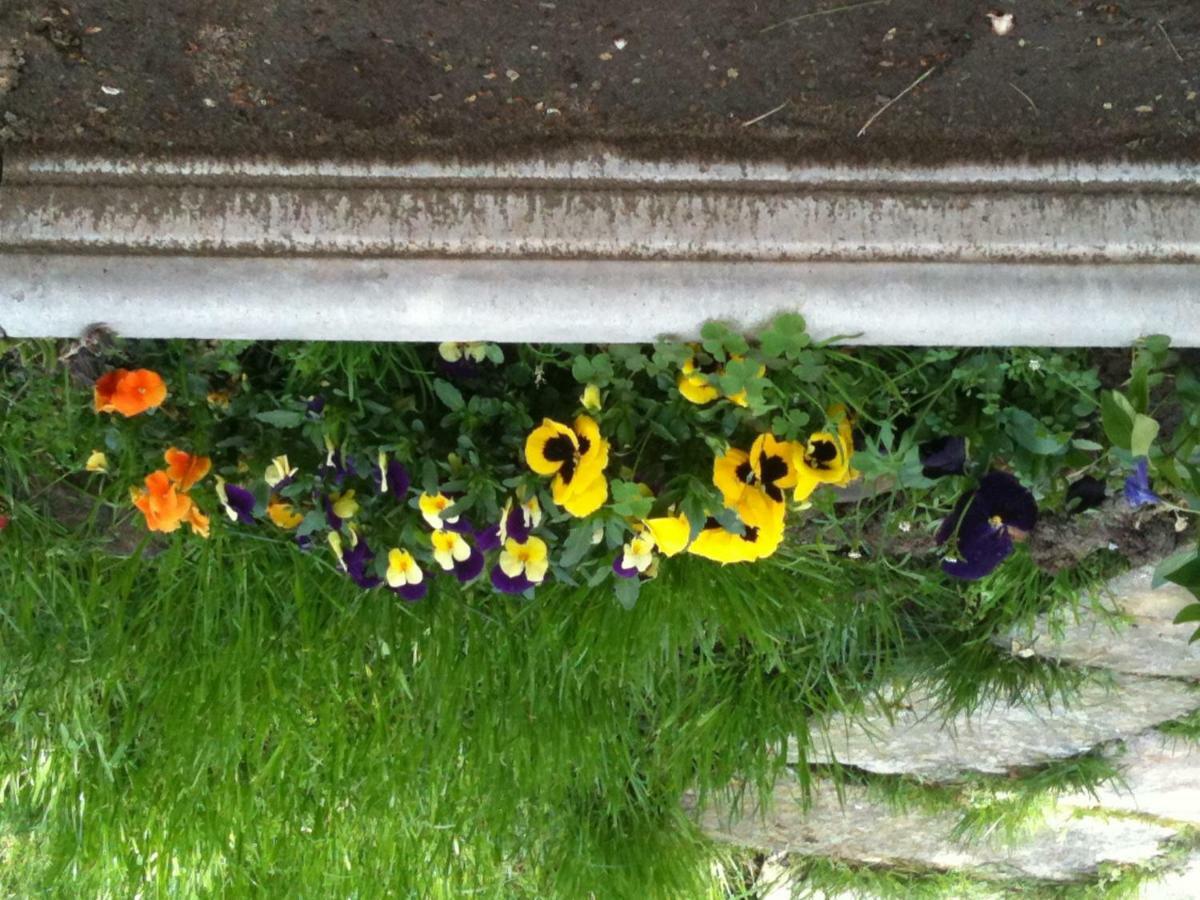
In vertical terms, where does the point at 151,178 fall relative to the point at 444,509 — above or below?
above

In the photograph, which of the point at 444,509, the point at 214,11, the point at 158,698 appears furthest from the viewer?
the point at 158,698

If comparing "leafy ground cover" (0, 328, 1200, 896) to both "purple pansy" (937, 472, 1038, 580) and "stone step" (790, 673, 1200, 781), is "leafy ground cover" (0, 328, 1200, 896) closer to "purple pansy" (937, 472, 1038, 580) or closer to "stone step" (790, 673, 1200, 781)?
"purple pansy" (937, 472, 1038, 580)

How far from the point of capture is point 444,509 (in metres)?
1.56

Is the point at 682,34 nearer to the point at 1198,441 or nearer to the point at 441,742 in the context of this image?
the point at 1198,441

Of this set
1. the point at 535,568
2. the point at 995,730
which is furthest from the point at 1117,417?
the point at 995,730

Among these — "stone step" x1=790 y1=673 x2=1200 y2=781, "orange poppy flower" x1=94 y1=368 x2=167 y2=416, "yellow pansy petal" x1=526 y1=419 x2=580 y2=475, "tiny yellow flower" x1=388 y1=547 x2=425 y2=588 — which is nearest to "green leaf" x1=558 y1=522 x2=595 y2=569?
"yellow pansy petal" x1=526 y1=419 x2=580 y2=475

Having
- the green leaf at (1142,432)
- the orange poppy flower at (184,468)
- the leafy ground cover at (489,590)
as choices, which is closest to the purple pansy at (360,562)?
the leafy ground cover at (489,590)

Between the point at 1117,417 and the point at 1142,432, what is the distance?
69 mm

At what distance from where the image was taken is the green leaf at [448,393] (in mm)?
1597

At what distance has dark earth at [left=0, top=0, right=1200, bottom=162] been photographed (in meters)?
1.20

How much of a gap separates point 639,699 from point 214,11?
1464 millimetres

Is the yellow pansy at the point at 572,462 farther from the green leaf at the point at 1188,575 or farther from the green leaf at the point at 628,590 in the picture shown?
the green leaf at the point at 1188,575

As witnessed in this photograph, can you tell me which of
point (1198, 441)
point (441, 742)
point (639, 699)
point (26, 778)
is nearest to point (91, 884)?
point (26, 778)

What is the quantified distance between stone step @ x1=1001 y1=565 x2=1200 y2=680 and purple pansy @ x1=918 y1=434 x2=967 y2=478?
1.74 feet
